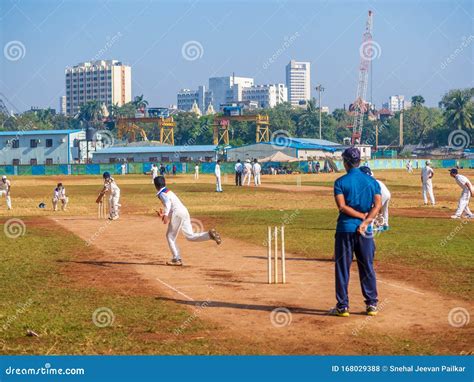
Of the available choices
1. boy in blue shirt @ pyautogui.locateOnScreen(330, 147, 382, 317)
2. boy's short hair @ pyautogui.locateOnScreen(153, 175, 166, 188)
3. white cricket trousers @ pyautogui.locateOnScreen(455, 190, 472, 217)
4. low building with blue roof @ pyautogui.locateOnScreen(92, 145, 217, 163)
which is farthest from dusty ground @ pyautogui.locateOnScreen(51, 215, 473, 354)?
low building with blue roof @ pyautogui.locateOnScreen(92, 145, 217, 163)

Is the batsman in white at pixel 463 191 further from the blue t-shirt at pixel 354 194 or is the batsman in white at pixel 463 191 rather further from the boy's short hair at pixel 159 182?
the blue t-shirt at pixel 354 194

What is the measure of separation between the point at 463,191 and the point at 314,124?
151m

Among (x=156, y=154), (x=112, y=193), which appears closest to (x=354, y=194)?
(x=112, y=193)

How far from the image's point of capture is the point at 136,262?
1836 centimetres

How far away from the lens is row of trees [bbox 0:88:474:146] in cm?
14688

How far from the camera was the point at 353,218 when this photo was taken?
447 inches

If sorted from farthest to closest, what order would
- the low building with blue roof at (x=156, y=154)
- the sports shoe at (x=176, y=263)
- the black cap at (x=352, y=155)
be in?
the low building with blue roof at (x=156, y=154)
the sports shoe at (x=176, y=263)
the black cap at (x=352, y=155)

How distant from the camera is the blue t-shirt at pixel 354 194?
11.4 metres

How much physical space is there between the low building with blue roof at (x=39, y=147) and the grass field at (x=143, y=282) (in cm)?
8498

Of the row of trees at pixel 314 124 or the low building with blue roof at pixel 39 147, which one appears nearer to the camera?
the low building with blue roof at pixel 39 147

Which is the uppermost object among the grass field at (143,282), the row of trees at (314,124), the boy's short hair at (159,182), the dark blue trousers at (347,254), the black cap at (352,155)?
the row of trees at (314,124)

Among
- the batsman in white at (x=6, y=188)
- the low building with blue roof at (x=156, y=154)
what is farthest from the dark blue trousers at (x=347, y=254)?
the low building with blue roof at (x=156, y=154)

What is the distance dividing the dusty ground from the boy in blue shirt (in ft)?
2.38

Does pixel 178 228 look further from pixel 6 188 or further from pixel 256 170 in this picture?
pixel 256 170
